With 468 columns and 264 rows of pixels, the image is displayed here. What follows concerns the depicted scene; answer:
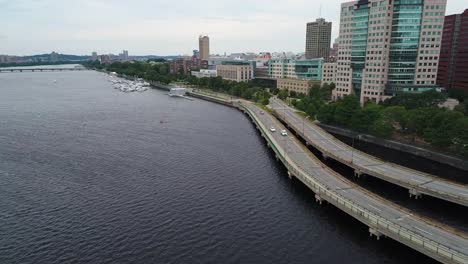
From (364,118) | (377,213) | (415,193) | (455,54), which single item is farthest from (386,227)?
(455,54)

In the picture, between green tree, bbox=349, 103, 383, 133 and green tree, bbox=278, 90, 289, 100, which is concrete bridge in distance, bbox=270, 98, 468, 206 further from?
green tree, bbox=278, 90, 289, 100

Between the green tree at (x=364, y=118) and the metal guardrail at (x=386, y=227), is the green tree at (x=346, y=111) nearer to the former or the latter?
the green tree at (x=364, y=118)

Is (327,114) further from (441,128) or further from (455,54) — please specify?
(455,54)

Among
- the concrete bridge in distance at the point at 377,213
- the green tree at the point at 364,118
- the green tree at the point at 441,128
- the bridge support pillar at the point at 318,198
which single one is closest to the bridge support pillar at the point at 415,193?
the concrete bridge in distance at the point at 377,213

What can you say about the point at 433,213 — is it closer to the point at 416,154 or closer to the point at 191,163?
the point at 416,154

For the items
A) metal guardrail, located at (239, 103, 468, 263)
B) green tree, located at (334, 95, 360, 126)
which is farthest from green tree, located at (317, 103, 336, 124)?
metal guardrail, located at (239, 103, 468, 263)
